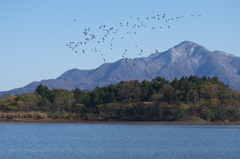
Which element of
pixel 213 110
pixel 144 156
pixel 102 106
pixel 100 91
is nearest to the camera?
pixel 144 156

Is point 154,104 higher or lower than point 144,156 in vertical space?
higher

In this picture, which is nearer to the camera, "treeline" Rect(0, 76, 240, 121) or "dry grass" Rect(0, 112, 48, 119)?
"treeline" Rect(0, 76, 240, 121)

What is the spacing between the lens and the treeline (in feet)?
378

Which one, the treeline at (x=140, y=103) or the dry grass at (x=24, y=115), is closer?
the treeline at (x=140, y=103)

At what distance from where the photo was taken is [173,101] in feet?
397

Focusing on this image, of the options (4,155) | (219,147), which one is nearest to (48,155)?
(4,155)

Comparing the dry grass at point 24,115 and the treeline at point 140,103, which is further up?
the treeline at point 140,103

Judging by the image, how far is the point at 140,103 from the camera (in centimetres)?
12050

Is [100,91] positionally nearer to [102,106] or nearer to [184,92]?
[102,106]

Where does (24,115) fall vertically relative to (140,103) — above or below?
below

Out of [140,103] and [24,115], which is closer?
[140,103]

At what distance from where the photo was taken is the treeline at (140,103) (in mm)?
115312

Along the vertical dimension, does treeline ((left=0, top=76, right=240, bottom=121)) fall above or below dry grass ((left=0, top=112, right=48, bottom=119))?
above

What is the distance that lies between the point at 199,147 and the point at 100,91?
77721 millimetres
